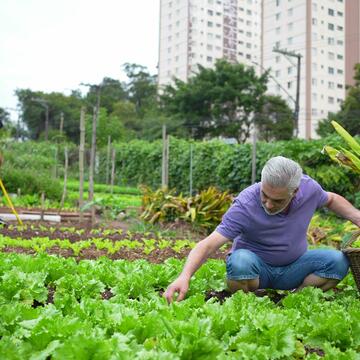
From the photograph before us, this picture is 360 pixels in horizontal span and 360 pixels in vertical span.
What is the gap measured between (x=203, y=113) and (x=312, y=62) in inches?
700

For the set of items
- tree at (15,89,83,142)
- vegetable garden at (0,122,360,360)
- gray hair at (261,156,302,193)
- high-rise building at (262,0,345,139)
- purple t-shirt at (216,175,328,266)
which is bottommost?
vegetable garden at (0,122,360,360)

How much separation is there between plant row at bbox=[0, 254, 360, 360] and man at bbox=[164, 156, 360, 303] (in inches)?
9.6

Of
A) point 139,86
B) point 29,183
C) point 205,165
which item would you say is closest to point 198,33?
point 139,86

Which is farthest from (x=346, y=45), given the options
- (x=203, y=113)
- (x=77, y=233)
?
(x=77, y=233)

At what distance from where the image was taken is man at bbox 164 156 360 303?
3.37 meters

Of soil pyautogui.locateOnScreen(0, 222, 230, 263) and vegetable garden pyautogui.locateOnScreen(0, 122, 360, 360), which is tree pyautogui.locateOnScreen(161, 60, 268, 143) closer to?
soil pyautogui.locateOnScreen(0, 222, 230, 263)

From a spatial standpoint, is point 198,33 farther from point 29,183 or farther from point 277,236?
point 277,236

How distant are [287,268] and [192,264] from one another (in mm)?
939

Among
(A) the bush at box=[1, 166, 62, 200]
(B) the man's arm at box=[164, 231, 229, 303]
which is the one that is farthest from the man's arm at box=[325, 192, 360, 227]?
(A) the bush at box=[1, 166, 62, 200]

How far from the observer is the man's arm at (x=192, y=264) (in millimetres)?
3102

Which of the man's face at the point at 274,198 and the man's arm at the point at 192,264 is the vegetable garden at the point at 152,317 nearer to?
the man's arm at the point at 192,264

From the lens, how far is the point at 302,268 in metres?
3.78

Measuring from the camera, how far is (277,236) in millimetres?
3650

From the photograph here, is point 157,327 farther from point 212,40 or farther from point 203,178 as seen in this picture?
point 212,40
